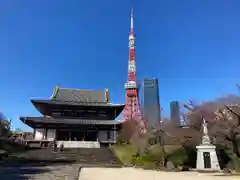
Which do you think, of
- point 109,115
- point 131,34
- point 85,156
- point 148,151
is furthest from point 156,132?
point 131,34

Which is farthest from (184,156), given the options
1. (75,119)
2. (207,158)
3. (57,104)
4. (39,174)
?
(57,104)

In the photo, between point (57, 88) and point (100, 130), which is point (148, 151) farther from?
point (57, 88)

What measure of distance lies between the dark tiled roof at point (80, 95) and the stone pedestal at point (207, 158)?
3060 cm

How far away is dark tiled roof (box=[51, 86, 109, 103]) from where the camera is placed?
4638cm

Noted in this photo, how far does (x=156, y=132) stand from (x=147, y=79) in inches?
5193

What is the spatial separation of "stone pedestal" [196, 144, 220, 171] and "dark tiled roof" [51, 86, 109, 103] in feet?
100

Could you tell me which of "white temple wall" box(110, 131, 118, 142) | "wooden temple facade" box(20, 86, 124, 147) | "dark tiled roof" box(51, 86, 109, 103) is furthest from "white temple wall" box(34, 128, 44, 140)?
"white temple wall" box(110, 131, 118, 142)

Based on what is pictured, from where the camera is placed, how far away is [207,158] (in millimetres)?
17406

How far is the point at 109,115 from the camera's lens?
150ft

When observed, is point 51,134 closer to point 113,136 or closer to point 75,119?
point 75,119

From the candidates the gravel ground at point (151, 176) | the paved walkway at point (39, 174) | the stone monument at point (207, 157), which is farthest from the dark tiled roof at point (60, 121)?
the gravel ground at point (151, 176)

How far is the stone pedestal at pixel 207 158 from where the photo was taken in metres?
17.1

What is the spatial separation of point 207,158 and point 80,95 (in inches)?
1356

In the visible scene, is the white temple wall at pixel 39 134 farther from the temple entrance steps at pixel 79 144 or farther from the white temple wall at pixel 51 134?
the temple entrance steps at pixel 79 144
